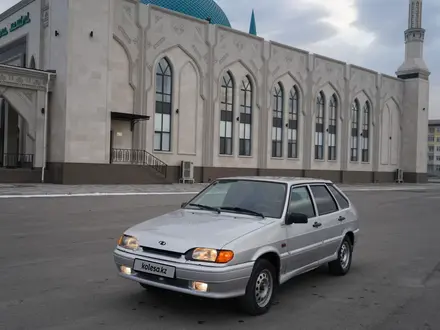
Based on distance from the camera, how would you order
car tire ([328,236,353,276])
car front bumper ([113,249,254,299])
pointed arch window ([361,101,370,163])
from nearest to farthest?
car front bumper ([113,249,254,299]), car tire ([328,236,353,276]), pointed arch window ([361,101,370,163])

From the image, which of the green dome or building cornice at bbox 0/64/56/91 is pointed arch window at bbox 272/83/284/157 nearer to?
the green dome

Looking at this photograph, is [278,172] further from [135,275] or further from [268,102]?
[135,275]

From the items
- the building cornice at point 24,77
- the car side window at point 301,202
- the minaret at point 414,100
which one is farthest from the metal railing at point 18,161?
the minaret at point 414,100

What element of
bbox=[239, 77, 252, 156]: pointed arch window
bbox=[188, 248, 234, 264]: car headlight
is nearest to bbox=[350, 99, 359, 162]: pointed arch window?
bbox=[239, 77, 252, 156]: pointed arch window

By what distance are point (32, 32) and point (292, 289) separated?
3058cm

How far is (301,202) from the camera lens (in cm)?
622

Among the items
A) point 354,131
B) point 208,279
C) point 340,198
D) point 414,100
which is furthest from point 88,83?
point 414,100

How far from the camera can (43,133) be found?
2772 cm

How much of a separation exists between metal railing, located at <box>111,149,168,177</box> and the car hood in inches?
1003

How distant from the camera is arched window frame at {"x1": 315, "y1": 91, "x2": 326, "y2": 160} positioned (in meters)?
45.3

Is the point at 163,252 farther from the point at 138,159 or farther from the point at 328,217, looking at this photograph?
the point at 138,159

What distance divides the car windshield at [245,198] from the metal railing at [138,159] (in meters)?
24.6

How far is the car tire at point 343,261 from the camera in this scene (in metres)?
6.97

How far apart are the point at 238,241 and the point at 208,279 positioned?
0.50 m
